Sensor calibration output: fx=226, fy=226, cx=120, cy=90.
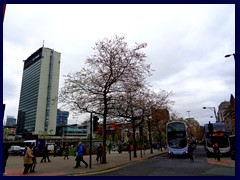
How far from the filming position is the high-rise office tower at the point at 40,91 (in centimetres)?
11119

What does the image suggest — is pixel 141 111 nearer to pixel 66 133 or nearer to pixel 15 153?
pixel 15 153

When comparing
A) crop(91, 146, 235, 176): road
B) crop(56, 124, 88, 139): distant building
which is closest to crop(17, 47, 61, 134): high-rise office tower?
crop(56, 124, 88, 139): distant building

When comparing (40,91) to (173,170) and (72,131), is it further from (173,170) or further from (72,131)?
(173,170)

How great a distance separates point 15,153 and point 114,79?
27395 millimetres

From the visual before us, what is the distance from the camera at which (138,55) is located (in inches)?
766

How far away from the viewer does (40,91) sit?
11088 cm

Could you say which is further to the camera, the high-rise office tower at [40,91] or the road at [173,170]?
the high-rise office tower at [40,91]

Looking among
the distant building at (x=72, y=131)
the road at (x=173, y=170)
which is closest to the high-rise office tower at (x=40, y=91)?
the distant building at (x=72, y=131)

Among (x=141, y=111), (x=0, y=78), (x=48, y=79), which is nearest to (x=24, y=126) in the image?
(x=48, y=79)

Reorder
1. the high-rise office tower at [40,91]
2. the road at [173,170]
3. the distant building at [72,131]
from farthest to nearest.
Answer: the distant building at [72,131] → the high-rise office tower at [40,91] → the road at [173,170]

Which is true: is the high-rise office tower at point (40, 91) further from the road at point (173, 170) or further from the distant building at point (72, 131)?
the road at point (173, 170)

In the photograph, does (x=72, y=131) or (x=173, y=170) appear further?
(x=72, y=131)

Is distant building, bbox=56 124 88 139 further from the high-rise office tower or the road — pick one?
the road

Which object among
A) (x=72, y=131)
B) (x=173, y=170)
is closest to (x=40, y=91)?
(x=72, y=131)
